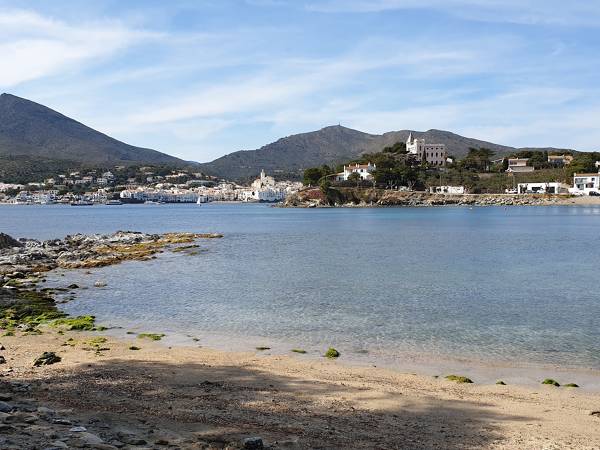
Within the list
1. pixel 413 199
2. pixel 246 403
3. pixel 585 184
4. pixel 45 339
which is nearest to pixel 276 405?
pixel 246 403

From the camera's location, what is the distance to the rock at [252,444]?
23.2 ft

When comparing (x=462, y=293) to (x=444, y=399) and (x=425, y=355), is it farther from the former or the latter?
(x=444, y=399)

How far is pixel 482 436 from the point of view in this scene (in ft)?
27.6

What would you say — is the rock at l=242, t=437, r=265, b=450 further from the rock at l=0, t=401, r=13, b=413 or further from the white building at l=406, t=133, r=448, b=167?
the white building at l=406, t=133, r=448, b=167

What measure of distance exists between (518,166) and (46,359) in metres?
165

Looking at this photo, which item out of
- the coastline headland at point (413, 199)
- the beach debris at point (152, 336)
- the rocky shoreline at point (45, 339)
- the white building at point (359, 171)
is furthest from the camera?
the white building at point (359, 171)

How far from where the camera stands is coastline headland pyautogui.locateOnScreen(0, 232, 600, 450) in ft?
24.9

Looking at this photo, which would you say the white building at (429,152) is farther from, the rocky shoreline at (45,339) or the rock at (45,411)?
the rock at (45,411)

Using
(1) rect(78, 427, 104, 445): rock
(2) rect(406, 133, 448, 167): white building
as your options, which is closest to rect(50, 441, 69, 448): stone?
(1) rect(78, 427, 104, 445): rock

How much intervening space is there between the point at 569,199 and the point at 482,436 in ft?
442

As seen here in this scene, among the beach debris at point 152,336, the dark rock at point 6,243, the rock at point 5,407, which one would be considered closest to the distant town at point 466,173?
the dark rock at point 6,243

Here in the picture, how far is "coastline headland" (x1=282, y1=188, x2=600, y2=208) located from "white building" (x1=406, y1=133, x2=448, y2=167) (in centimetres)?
3803

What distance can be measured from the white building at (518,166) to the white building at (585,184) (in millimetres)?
22034

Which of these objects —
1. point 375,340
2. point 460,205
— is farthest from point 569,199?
point 375,340
